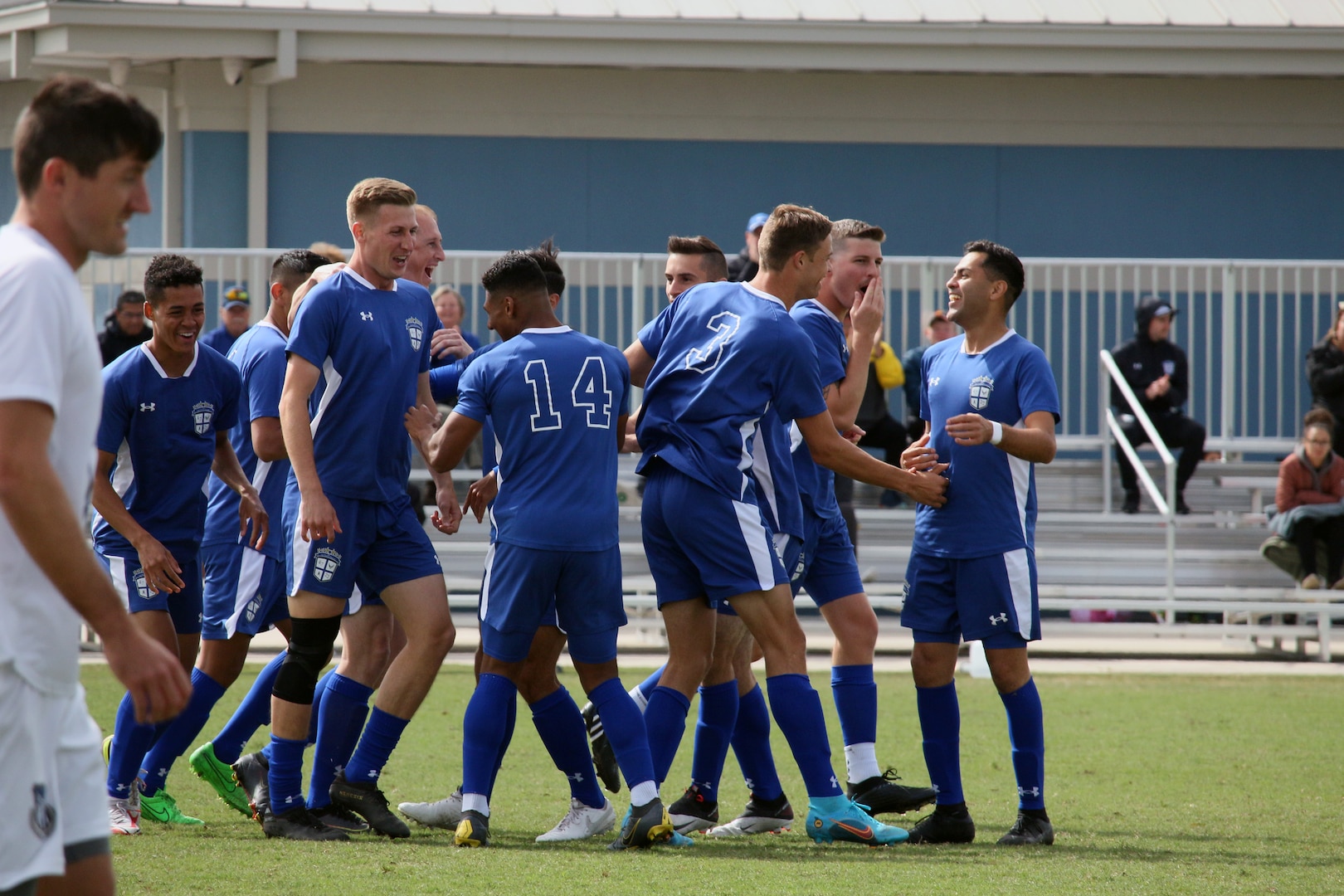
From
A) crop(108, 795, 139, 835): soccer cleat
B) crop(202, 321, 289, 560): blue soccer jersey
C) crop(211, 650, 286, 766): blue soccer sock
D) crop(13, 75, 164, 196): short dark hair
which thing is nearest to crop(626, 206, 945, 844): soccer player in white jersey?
crop(202, 321, 289, 560): blue soccer jersey

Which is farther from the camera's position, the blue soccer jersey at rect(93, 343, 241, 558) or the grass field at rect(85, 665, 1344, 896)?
the blue soccer jersey at rect(93, 343, 241, 558)

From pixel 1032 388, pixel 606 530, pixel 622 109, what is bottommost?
pixel 606 530

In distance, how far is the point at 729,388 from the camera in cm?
533

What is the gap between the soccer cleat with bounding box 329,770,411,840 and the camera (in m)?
5.35

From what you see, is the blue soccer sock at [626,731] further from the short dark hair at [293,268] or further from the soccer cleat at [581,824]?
the short dark hair at [293,268]

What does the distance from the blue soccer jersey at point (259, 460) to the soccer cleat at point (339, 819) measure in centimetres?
116

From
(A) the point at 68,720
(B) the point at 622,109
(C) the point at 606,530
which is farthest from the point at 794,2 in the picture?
(A) the point at 68,720

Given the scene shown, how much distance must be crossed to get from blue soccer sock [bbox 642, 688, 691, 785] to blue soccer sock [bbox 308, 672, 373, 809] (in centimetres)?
103

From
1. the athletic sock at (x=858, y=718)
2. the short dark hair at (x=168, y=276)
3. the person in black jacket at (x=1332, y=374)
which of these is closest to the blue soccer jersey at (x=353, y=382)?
the short dark hair at (x=168, y=276)

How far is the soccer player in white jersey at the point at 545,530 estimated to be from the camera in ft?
17.1

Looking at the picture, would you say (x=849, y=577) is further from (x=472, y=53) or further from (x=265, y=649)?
(x=472, y=53)

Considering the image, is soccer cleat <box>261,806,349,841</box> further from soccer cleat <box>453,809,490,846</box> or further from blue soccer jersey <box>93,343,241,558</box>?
blue soccer jersey <box>93,343,241,558</box>

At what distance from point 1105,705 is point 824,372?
4428mm

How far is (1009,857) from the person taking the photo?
5188mm
